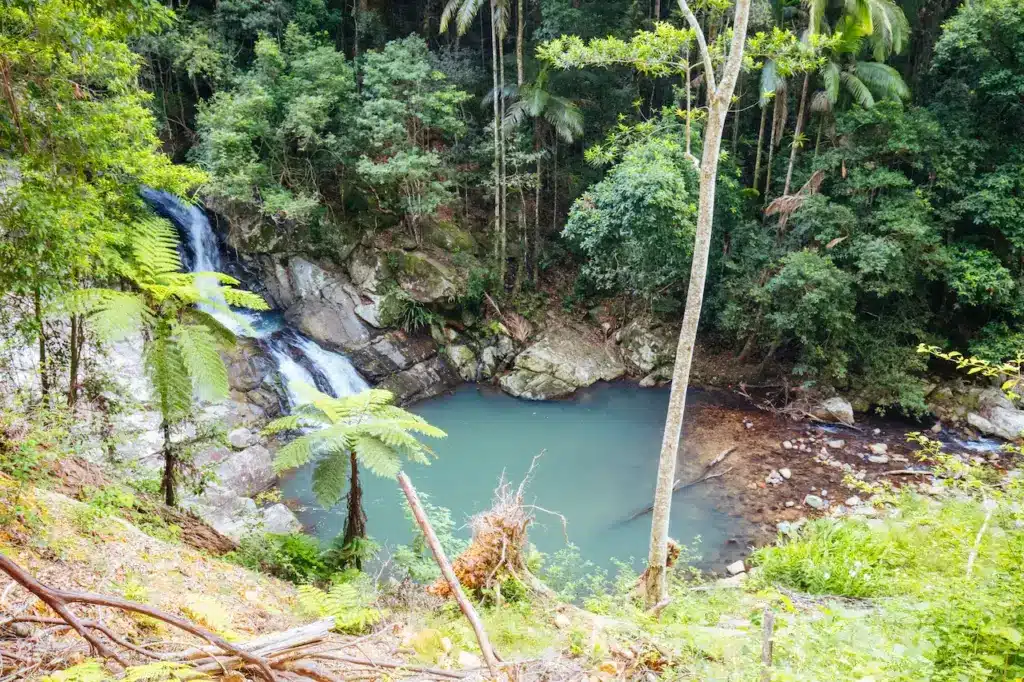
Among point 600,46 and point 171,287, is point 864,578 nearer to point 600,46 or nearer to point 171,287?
point 171,287

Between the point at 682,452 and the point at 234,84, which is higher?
the point at 234,84

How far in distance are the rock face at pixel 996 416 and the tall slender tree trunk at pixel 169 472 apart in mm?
13127

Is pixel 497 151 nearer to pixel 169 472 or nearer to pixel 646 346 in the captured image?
pixel 646 346

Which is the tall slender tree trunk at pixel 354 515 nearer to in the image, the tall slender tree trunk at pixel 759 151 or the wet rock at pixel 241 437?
the wet rock at pixel 241 437

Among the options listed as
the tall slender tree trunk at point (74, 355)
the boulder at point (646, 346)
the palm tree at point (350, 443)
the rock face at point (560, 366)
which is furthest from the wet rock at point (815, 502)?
the tall slender tree trunk at point (74, 355)

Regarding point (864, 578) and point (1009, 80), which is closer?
point (864, 578)

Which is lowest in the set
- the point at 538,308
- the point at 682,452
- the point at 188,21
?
the point at 682,452

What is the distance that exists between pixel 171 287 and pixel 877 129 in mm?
12955

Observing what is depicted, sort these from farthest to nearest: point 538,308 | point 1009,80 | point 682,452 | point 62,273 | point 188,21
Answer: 1. point 538,308
2. point 188,21
3. point 682,452
4. point 1009,80
5. point 62,273

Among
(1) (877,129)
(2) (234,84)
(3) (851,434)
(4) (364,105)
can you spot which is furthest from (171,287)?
(1) (877,129)

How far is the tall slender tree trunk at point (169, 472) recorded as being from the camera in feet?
17.1

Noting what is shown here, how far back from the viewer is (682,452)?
11047 mm

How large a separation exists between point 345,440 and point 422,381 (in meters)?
8.30

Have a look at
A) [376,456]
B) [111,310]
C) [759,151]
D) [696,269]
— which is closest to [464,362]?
[759,151]
